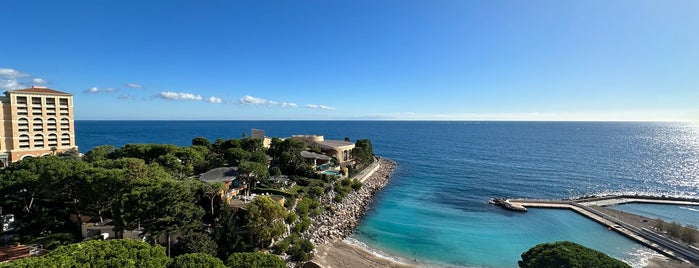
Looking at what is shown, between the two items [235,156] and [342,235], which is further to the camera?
[235,156]

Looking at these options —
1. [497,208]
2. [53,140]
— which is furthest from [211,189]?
[53,140]

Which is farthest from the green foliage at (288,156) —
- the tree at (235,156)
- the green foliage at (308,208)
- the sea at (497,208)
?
the sea at (497,208)

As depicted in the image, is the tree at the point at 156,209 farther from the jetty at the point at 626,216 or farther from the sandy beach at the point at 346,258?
the jetty at the point at 626,216

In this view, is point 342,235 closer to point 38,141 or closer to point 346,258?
point 346,258

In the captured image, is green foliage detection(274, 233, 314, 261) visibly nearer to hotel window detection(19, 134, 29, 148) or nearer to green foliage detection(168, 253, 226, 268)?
green foliage detection(168, 253, 226, 268)

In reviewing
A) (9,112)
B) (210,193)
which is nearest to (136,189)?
(210,193)

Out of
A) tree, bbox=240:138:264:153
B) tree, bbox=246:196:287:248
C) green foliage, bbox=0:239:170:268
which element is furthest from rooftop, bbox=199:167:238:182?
green foliage, bbox=0:239:170:268
